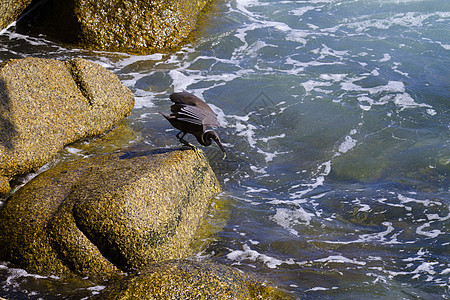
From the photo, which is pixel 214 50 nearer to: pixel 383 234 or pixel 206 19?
pixel 206 19

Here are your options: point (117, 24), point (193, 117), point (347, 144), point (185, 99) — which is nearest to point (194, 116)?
point (193, 117)

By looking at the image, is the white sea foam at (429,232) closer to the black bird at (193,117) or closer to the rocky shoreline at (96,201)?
the rocky shoreline at (96,201)

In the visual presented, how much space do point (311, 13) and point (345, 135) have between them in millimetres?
6487

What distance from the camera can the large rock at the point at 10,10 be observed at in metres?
9.68

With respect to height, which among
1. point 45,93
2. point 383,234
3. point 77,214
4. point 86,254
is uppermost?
point 45,93

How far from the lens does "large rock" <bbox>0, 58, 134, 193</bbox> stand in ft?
16.9

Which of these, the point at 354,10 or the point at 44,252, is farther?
the point at 354,10

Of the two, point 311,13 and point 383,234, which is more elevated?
point 311,13

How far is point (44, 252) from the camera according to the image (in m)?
3.96

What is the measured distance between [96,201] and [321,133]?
177 inches

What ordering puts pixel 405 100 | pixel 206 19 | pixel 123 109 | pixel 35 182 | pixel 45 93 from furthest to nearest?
pixel 206 19
pixel 405 100
pixel 123 109
pixel 45 93
pixel 35 182

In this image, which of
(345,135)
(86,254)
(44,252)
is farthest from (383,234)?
(44,252)

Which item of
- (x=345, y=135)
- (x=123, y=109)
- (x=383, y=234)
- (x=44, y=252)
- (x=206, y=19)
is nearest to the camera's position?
(x=44, y=252)

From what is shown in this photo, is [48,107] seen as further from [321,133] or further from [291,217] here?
[321,133]
